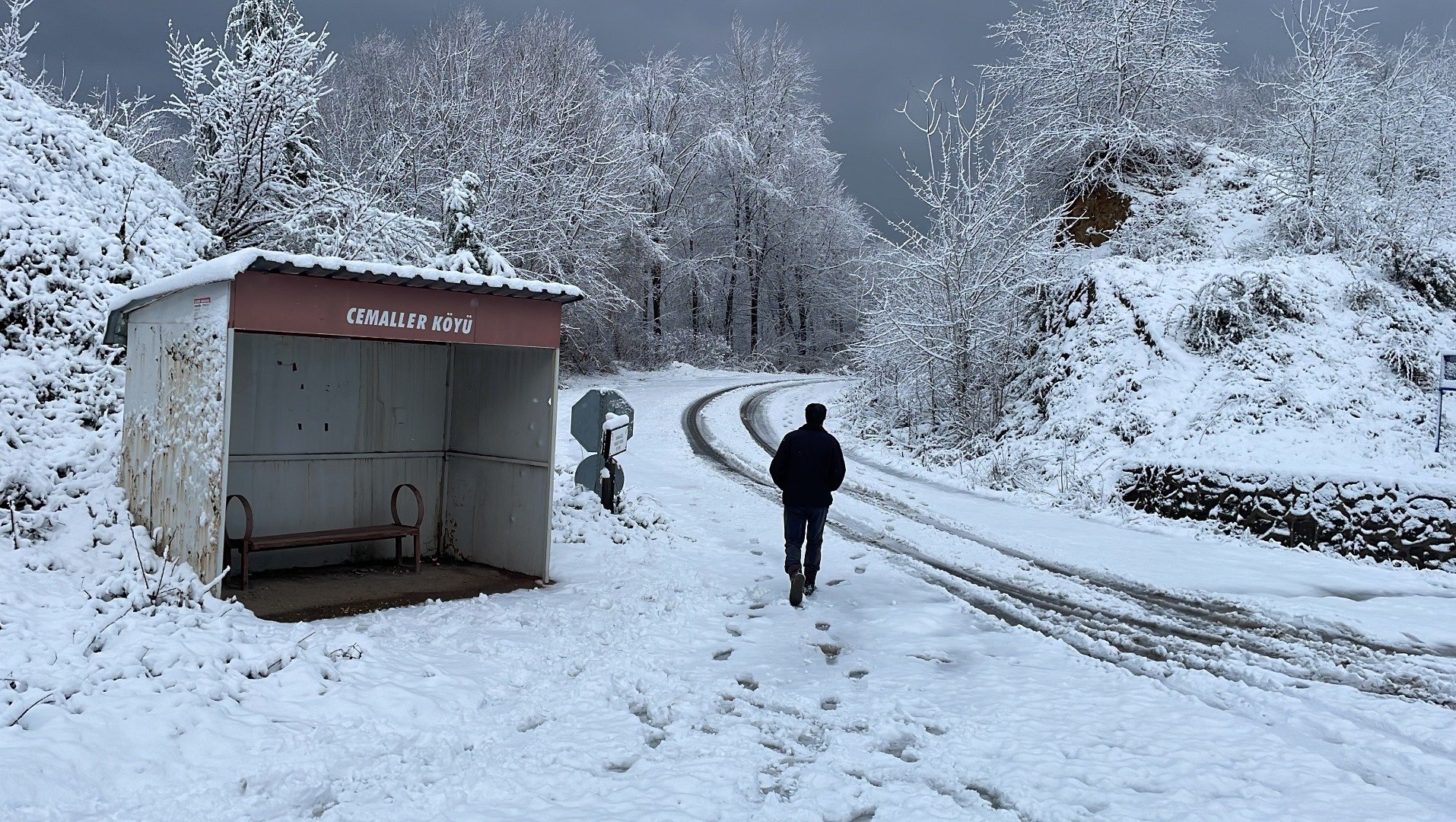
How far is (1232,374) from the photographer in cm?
1548

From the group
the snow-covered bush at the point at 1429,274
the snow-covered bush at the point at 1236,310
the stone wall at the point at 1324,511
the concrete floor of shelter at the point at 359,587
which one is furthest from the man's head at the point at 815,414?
the snow-covered bush at the point at 1429,274

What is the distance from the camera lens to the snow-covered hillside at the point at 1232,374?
13508 millimetres

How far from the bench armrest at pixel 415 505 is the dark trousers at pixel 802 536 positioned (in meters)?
3.65

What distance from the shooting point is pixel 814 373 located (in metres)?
44.5

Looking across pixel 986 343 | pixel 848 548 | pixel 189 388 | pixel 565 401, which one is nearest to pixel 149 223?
pixel 189 388

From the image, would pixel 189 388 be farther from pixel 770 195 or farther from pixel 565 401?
pixel 770 195

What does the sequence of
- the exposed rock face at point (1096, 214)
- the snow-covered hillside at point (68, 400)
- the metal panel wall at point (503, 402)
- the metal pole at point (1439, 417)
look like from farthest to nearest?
the exposed rock face at point (1096, 214), the metal pole at point (1439, 417), the metal panel wall at point (503, 402), the snow-covered hillside at point (68, 400)

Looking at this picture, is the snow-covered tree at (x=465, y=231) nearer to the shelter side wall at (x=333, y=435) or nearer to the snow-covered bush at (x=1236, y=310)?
the shelter side wall at (x=333, y=435)

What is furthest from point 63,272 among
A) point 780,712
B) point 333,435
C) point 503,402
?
point 780,712

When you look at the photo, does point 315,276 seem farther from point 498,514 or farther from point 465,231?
point 465,231

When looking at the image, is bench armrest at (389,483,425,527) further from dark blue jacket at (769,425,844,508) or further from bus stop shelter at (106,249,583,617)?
dark blue jacket at (769,425,844,508)

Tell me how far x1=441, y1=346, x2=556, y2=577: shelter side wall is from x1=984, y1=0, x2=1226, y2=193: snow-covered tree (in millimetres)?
18652

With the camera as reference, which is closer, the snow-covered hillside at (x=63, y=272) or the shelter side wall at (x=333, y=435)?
the snow-covered hillside at (x=63, y=272)

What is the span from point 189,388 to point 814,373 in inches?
1510
